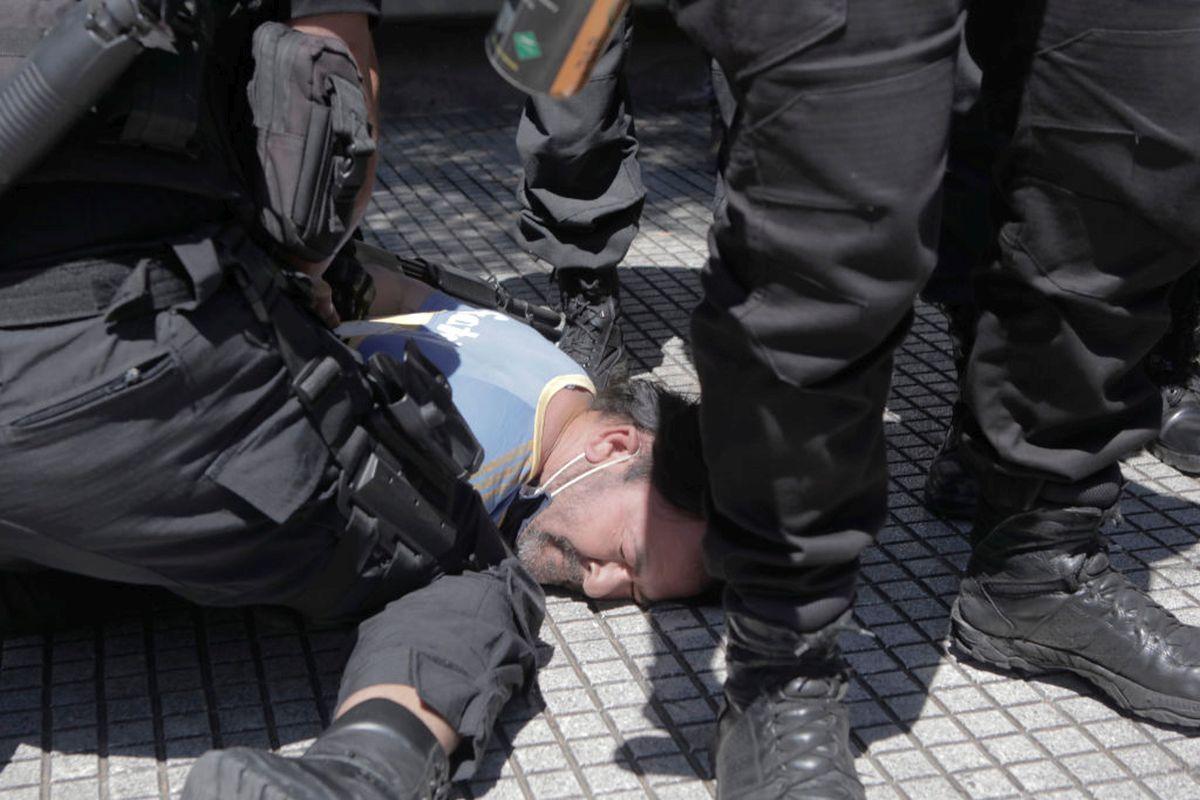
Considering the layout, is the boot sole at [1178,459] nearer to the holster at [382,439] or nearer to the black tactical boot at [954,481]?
the black tactical boot at [954,481]

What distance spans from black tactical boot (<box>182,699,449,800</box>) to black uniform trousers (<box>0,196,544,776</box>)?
0.06 metres

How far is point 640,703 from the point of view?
225 cm

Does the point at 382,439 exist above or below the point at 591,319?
above

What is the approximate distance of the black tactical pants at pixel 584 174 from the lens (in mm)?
3256

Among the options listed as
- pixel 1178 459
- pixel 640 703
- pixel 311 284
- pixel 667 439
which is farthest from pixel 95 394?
pixel 1178 459

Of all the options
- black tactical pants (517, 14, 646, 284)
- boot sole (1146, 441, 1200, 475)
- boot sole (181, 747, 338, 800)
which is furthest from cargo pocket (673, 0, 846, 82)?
boot sole (1146, 441, 1200, 475)

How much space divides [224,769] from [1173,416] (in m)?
2.11

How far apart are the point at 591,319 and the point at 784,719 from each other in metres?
1.65

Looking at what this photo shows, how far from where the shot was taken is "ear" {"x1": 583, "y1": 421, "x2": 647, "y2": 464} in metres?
2.64

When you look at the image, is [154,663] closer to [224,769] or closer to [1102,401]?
[224,769]

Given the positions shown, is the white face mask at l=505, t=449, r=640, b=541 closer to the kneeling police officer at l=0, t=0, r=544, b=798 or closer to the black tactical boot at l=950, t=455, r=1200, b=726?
the kneeling police officer at l=0, t=0, r=544, b=798

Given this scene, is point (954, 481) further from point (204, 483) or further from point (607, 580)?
point (204, 483)

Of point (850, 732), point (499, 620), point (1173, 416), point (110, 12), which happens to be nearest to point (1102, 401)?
point (850, 732)

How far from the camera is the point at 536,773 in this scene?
2.08 m
